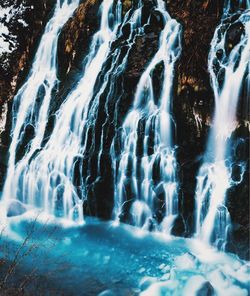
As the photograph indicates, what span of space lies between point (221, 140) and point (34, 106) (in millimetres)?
6118

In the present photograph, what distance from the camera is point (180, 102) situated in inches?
366

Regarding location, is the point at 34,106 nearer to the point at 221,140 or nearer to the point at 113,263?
the point at 221,140

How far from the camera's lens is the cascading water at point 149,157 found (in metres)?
8.82

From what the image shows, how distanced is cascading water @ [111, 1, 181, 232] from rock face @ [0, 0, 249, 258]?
18cm

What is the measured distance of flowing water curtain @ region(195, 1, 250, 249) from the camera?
8.09 metres

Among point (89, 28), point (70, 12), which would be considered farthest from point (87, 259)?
point (70, 12)

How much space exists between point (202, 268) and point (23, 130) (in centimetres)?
717

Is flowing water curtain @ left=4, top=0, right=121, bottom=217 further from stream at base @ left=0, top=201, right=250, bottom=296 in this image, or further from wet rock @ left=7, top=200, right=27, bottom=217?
stream at base @ left=0, top=201, right=250, bottom=296

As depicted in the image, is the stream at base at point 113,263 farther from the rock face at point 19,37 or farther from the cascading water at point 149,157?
the rock face at point 19,37

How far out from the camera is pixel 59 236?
8.53 m

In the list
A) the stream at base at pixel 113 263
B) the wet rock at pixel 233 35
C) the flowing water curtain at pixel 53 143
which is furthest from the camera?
the flowing water curtain at pixel 53 143

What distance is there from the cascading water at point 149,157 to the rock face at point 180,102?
0.60 feet

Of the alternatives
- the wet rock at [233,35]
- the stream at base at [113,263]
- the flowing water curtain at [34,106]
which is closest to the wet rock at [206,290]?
the stream at base at [113,263]

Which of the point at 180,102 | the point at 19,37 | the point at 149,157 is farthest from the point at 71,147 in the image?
the point at 19,37
